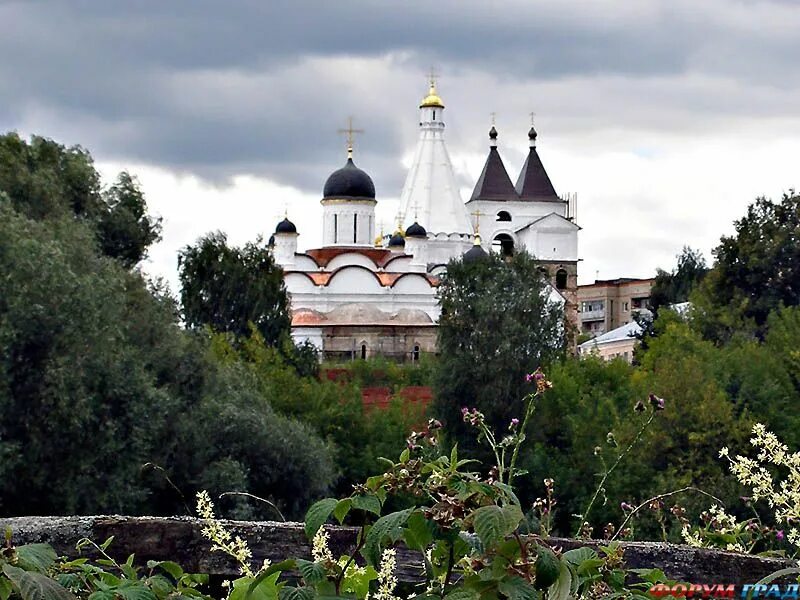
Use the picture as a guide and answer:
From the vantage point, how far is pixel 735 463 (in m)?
3.67

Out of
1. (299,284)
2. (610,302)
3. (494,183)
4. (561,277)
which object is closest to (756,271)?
(299,284)

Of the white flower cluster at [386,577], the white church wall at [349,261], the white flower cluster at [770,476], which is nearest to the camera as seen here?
the white flower cluster at [386,577]

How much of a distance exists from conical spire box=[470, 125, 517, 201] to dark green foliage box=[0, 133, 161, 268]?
5191 centimetres

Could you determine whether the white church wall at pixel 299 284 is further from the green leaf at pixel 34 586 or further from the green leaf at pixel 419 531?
the green leaf at pixel 34 586

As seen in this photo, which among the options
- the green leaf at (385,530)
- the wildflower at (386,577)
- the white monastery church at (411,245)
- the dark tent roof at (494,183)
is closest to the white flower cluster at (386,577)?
the wildflower at (386,577)

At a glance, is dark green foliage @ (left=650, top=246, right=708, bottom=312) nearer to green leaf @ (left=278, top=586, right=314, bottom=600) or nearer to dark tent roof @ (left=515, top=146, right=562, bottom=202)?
dark tent roof @ (left=515, top=146, right=562, bottom=202)

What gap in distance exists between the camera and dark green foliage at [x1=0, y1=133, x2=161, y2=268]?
22.8 meters

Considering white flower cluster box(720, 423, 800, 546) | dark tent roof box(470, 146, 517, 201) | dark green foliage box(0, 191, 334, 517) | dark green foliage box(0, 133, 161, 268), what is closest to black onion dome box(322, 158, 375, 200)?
dark tent roof box(470, 146, 517, 201)

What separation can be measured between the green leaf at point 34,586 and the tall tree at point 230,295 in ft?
140

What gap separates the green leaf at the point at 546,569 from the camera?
8.23ft

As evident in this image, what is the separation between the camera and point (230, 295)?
4572cm

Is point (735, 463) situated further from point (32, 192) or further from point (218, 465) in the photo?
point (32, 192)

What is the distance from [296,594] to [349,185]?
6306 cm

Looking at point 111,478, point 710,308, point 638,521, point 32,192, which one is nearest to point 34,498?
point 111,478
